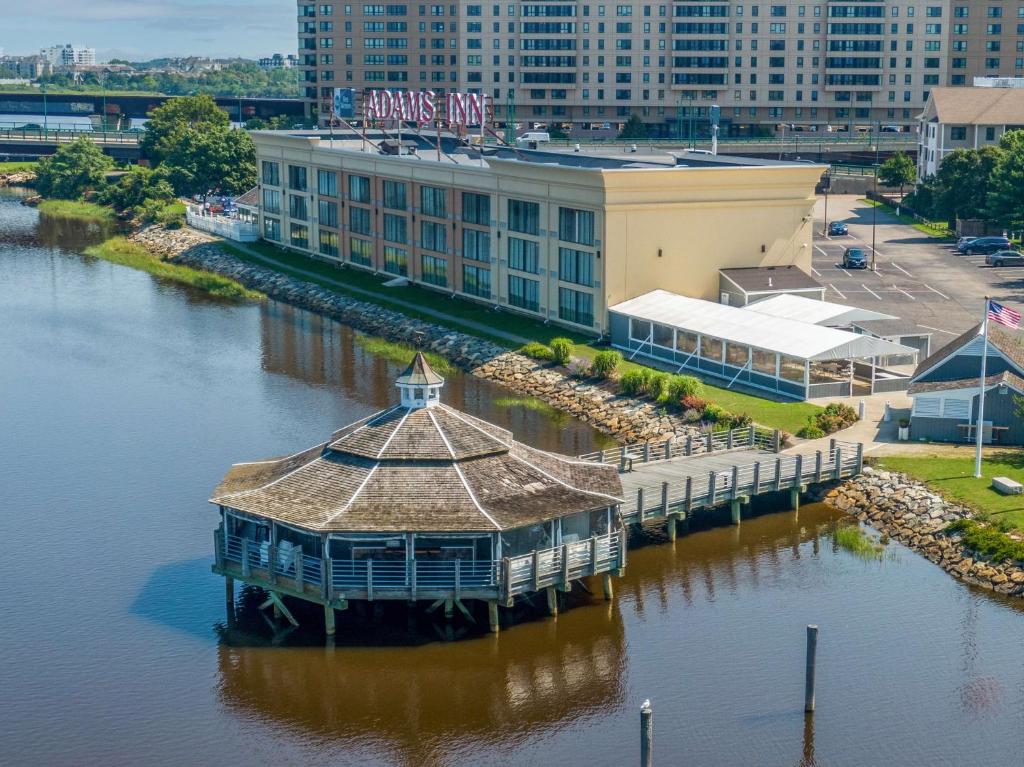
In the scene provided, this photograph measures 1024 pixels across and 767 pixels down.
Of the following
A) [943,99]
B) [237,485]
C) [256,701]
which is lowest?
[256,701]

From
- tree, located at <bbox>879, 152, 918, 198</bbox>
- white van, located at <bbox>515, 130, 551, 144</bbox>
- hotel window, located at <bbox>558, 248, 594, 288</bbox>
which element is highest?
white van, located at <bbox>515, 130, 551, 144</bbox>

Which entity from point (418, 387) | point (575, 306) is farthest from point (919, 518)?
point (575, 306)

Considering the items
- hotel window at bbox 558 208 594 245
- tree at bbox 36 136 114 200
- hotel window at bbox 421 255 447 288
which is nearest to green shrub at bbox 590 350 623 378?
hotel window at bbox 558 208 594 245

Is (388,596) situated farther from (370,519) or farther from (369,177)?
A: (369,177)

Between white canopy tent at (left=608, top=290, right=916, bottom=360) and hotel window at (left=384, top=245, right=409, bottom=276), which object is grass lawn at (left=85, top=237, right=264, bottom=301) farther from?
white canopy tent at (left=608, top=290, right=916, bottom=360)

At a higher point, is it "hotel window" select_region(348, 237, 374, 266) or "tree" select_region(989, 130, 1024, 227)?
"tree" select_region(989, 130, 1024, 227)

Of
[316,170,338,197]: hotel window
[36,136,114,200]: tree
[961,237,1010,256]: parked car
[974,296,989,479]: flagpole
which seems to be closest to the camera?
[974,296,989,479]: flagpole

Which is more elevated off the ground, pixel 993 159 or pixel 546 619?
pixel 993 159

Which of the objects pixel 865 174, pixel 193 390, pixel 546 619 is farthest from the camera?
pixel 865 174

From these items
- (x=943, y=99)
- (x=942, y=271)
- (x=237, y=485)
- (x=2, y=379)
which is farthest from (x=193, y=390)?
(x=943, y=99)
